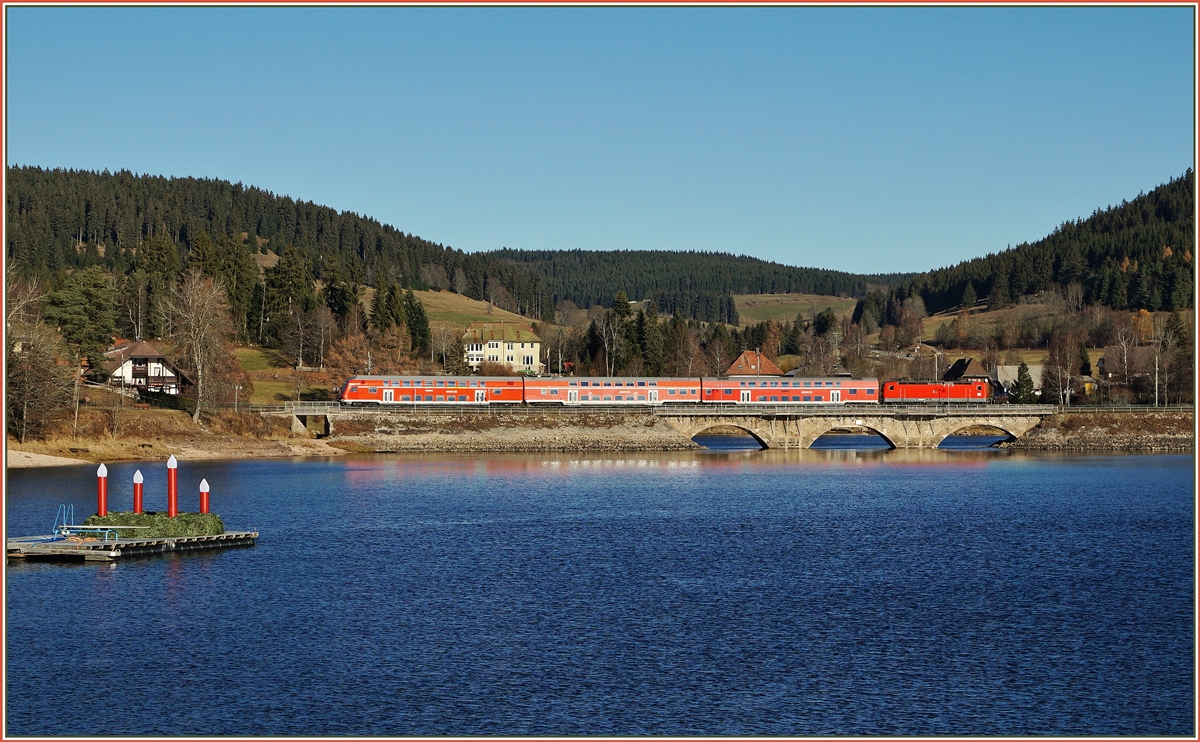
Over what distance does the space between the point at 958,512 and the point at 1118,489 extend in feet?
48.6

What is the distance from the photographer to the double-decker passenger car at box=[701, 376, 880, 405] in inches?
4092

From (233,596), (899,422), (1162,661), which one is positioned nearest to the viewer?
A: (1162,661)

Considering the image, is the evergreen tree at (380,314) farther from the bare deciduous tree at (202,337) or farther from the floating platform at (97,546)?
the floating platform at (97,546)

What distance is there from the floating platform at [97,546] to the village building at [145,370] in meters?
62.0

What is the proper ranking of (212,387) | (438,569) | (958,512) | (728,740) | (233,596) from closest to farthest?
1. (728,740)
2. (233,596)
3. (438,569)
4. (958,512)
5. (212,387)

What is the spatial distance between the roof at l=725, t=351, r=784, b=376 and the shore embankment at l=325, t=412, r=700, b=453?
186 feet

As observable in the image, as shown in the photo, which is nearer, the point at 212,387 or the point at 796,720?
the point at 796,720

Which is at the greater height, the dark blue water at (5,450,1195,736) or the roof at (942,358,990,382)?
the roof at (942,358,990,382)

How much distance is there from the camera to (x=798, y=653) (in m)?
29.4

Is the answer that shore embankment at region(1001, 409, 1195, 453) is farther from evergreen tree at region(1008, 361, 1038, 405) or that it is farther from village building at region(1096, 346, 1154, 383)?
village building at region(1096, 346, 1154, 383)

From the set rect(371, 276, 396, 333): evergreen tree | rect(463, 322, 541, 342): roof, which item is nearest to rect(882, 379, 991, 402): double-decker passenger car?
rect(371, 276, 396, 333): evergreen tree

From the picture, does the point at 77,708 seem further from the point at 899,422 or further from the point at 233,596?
the point at 899,422

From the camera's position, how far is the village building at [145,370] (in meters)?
103

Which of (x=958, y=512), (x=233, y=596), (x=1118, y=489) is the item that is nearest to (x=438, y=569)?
(x=233, y=596)
